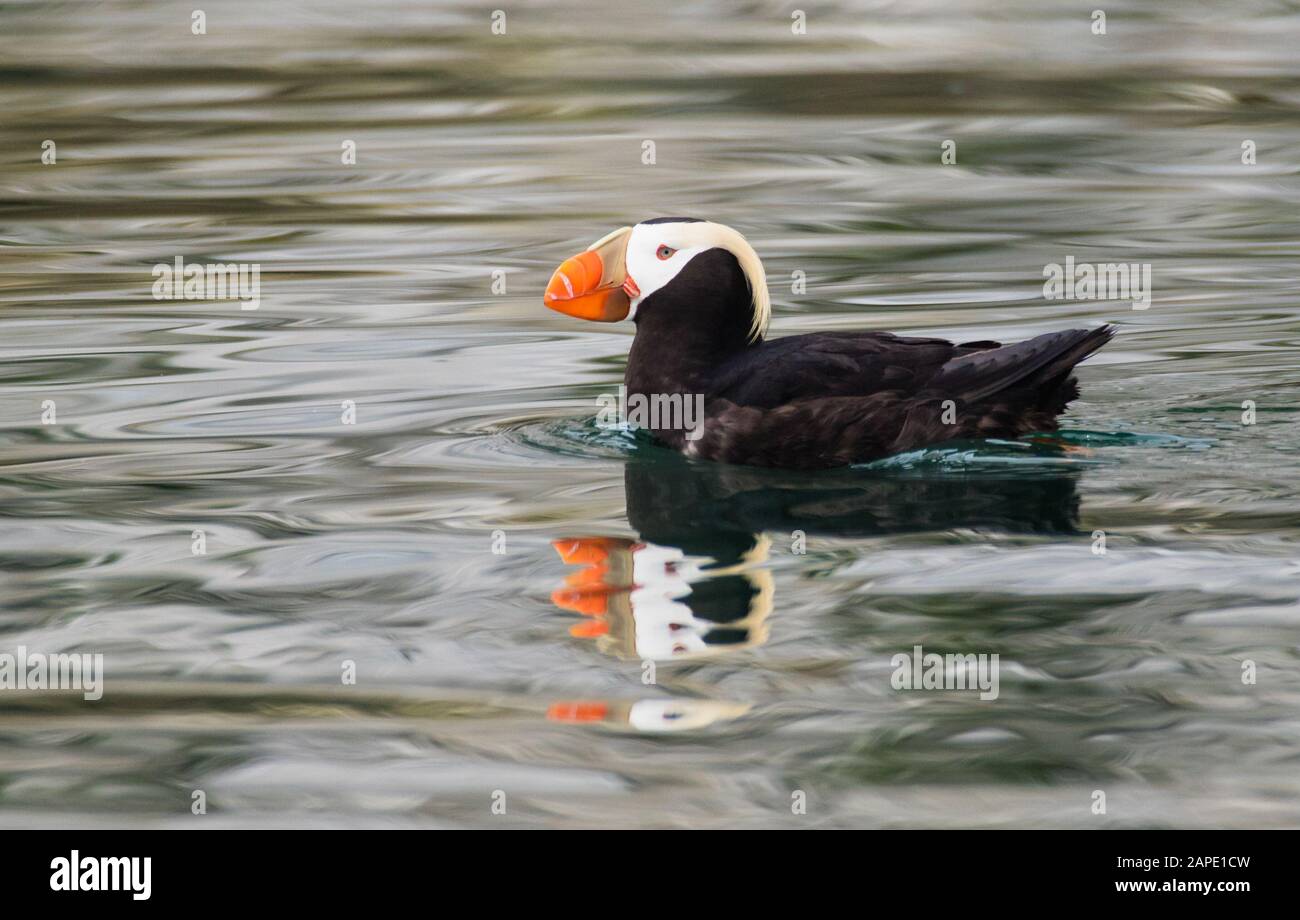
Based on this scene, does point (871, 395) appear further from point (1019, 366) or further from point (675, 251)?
point (675, 251)

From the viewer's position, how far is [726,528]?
5859mm

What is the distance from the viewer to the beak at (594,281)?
21.2 ft

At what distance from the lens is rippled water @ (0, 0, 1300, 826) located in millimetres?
4254

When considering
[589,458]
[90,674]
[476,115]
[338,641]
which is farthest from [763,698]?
[476,115]

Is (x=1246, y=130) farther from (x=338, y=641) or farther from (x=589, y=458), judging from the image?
(x=338, y=641)

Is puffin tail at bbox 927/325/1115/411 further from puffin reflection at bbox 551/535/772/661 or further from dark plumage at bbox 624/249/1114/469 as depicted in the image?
puffin reflection at bbox 551/535/772/661

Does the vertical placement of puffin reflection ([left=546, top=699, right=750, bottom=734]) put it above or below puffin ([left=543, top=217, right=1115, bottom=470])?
below

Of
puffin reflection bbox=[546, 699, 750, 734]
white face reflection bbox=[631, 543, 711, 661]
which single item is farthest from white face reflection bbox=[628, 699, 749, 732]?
white face reflection bbox=[631, 543, 711, 661]

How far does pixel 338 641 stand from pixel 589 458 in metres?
1.88

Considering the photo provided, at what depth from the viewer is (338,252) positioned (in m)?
11.0

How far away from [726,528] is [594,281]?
112cm

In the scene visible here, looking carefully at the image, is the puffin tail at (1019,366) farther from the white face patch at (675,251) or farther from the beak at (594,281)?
the beak at (594,281)

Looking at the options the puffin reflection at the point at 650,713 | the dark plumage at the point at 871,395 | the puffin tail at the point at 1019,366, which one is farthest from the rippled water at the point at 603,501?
the puffin tail at the point at 1019,366

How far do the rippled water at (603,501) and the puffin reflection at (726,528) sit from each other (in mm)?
19
